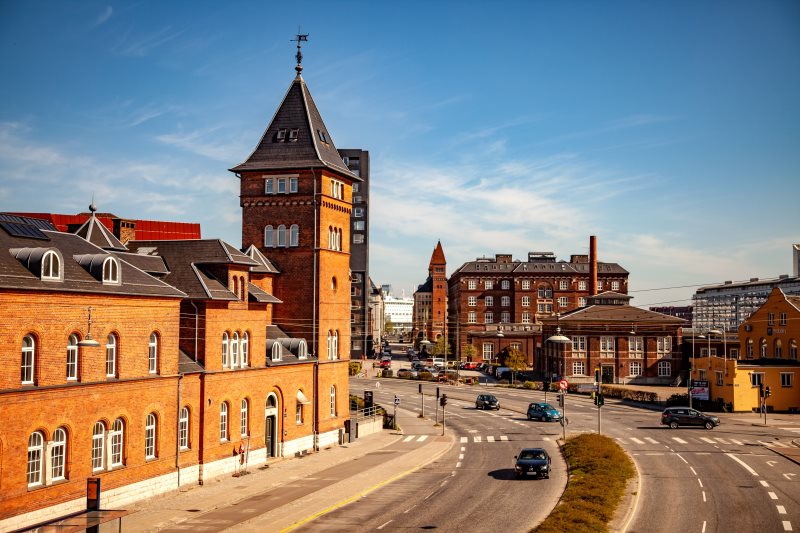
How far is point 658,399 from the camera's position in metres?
78.9

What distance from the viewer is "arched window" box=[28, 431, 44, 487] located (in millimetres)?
27984

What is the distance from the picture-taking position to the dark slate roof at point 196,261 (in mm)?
39500

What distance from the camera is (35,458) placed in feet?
92.7

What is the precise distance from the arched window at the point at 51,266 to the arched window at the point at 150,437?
27.6ft

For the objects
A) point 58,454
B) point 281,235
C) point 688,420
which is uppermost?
point 281,235

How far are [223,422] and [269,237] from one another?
49.5 ft

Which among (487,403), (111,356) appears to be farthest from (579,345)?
(111,356)

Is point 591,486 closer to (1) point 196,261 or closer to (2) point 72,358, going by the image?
(2) point 72,358

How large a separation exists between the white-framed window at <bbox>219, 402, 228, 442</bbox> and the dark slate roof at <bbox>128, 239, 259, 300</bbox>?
5.76 meters

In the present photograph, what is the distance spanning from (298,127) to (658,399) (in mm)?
48476

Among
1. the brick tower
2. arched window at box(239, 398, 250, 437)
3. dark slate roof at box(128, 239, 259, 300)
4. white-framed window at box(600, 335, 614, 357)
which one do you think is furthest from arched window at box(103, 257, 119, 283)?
white-framed window at box(600, 335, 614, 357)

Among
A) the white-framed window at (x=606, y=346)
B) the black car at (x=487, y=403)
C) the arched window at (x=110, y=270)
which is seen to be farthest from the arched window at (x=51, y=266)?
the white-framed window at (x=606, y=346)

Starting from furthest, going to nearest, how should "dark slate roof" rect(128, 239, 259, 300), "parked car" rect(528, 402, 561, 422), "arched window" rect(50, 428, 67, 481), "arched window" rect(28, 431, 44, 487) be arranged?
"parked car" rect(528, 402, 561, 422) → "dark slate roof" rect(128, 239, 259, 300) → "arched window" rect(50, 428, 67, 481) → "arched window" rect(28, 431, 44, 487)

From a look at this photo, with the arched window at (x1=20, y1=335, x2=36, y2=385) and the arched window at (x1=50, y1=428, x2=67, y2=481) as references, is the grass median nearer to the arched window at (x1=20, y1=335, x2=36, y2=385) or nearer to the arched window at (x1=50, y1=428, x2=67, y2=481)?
the arched window at (x1=50, y1=428, x2=67, y2=481)
